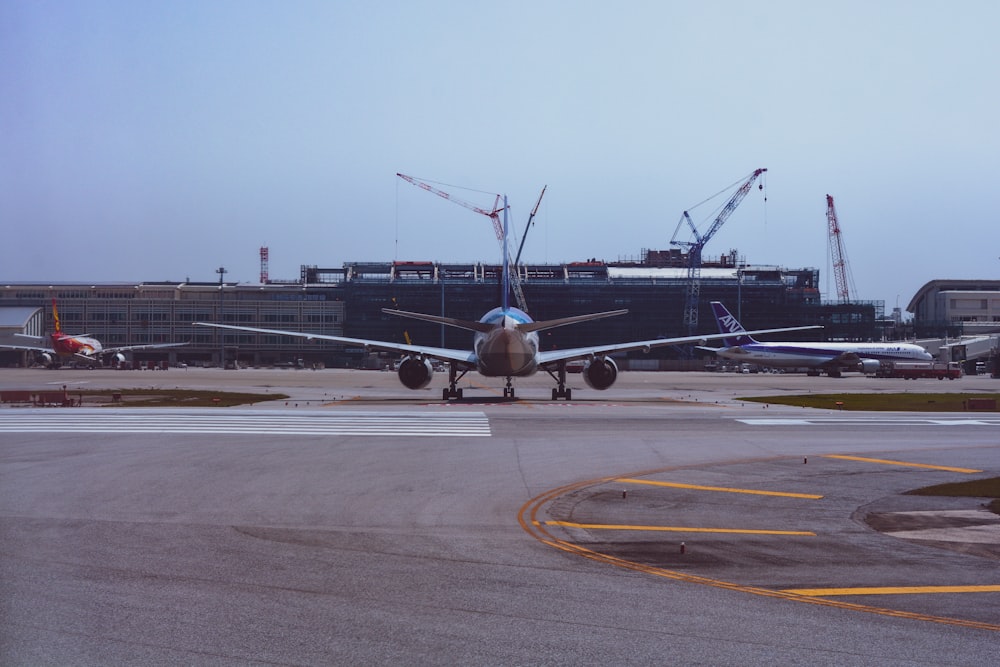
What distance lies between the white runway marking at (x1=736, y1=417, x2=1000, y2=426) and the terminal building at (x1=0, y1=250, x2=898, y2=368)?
101 m

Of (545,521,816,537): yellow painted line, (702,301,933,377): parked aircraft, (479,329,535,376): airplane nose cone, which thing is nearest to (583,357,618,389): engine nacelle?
(479,329,535,376): airplane nose cone

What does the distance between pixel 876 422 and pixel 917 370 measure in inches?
2503

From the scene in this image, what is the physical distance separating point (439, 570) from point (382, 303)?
148 m

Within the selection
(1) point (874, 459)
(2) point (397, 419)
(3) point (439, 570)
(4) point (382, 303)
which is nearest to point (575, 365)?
(4) point (382, 303)

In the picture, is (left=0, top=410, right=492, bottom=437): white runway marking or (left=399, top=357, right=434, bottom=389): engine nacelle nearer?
(left=0, top=410, right=492, bottom=437): white runway marking

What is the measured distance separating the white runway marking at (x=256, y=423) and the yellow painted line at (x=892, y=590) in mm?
19246

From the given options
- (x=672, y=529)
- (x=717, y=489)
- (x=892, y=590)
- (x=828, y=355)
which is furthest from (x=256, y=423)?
(x=828, y=355)

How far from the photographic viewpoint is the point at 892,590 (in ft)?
38.2

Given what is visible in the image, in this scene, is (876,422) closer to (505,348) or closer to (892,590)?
(505,348)

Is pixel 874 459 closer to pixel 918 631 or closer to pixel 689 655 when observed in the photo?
pixel 918 631

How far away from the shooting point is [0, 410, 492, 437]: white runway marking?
30.8m

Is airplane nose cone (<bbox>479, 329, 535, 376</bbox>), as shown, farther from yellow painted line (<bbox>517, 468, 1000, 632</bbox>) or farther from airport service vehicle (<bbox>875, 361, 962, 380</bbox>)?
airport service vehicle (<bbox>875, 361, 962, 380</bbox>)

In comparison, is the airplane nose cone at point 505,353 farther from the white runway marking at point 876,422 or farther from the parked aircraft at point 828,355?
the parked aircraft at point 828,355

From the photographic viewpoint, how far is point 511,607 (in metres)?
10.5
